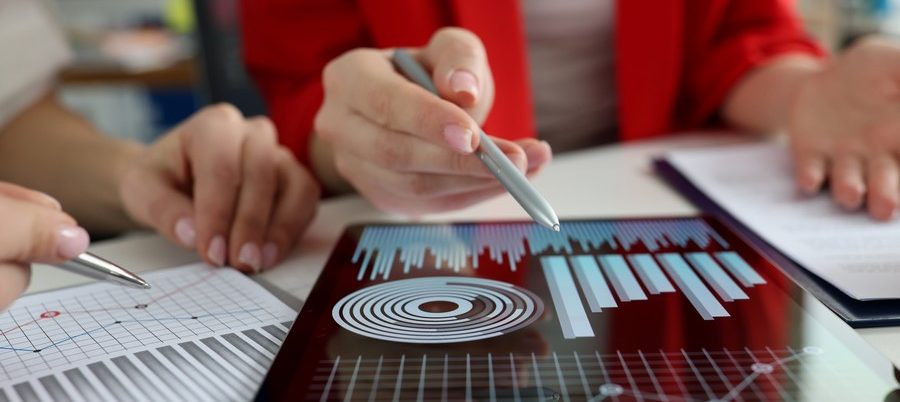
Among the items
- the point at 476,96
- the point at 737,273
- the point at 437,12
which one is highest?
the point at 437,12

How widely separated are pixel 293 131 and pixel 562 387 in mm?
425

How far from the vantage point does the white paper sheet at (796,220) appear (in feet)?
1.19

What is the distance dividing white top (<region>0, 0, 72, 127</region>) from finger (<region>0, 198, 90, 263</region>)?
424 millimetres

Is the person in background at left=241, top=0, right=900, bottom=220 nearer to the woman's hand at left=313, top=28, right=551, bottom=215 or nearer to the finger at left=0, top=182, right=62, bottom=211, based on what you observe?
the woman's hand at left=313, top=28, right=551, bottom=215

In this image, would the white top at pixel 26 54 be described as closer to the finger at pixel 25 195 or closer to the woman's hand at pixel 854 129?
the finger at pixel 25 195

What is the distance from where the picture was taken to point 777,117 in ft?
2.23

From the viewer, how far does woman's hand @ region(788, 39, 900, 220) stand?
488mm

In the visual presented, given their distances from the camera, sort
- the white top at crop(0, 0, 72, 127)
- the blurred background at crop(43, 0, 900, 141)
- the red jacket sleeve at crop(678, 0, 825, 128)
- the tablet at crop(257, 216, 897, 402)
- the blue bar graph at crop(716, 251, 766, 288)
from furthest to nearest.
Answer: the blurred background at crop(43, 0, 900, 141) < the red jacket sleeve at crop(678, 0, 825, 128) < the white top at crop(0, 0, 72, 127) < the blue bar graph at crop(716, 251, 766, 288) < the tablet at crop(257, 216, 897, 402)

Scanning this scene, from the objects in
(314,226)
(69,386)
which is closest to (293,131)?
(314,226)

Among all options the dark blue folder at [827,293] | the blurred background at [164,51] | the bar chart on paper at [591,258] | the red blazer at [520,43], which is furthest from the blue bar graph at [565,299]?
the blurred background at [164,51]

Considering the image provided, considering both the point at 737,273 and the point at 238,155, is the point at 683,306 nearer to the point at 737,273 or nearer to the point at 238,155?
the point at 737,273

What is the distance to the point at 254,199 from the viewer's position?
0.43m

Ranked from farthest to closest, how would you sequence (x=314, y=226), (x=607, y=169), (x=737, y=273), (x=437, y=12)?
(x=437, y=12) < (x=607, y=169) < (x=314, y=226) < (x=737, y=273)

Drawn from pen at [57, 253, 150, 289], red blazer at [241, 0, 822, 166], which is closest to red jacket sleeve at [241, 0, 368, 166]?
red blazer at [241, 0, 822, 166]
